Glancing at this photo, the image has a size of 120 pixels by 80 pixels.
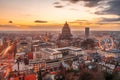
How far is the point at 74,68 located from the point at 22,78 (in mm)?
652

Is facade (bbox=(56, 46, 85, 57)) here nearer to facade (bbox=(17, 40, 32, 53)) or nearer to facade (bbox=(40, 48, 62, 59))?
facade (bbox=(40, 48, 62, 59))

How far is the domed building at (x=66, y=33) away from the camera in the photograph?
7.58ft

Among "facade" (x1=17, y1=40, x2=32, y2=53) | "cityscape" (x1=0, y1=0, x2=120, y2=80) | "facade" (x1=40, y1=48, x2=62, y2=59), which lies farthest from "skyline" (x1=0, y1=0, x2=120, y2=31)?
"facade" (x1=40, y1=48, x2=62, y2=59)

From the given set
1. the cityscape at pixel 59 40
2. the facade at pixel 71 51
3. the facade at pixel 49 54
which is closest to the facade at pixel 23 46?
the cityscape at pixel 59 40

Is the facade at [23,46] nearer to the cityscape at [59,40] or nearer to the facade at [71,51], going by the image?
the cityscape at [59,40]

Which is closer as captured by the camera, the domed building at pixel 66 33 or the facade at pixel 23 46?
the facade at pixel 23 46

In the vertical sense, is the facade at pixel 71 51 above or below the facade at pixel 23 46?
below

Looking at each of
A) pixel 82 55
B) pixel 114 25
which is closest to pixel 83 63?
pixel 82 55

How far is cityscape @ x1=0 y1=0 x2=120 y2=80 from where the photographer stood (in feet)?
7.02

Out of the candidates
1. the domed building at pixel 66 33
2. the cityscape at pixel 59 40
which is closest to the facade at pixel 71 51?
the cityscape at pixel 59 40

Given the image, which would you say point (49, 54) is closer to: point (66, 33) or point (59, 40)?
point (59, 40)

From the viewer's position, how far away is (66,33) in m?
2.33

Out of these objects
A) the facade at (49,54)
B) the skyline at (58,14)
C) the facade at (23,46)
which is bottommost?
the facade at (49,54)

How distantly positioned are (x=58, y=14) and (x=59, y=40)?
34 cm
